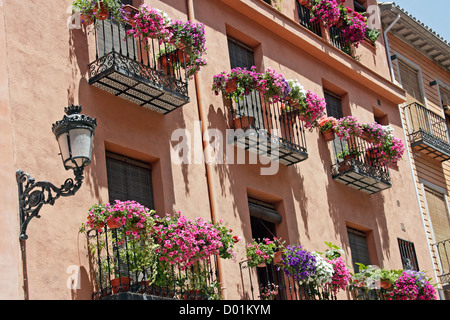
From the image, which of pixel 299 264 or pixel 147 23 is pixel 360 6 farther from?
pixel 147 23

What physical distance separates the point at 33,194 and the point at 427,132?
13028 millimetres

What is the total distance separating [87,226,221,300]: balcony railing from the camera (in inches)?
418

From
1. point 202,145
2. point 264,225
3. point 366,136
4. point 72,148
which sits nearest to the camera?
point 72,148

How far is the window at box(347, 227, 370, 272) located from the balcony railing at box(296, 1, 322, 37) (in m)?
4.52

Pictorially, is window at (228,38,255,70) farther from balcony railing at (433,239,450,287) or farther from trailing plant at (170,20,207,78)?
balcony railing at (433,239,450,287)

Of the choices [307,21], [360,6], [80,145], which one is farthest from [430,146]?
[80,145]

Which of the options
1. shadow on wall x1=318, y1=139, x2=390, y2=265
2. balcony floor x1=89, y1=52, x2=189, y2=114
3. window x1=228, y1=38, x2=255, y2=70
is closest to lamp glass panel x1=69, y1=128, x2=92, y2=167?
balcony floor x1=89, y1=52, x2=189, y2=114

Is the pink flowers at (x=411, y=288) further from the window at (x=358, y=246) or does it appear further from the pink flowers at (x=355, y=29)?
the pink flowers at (x=355, y=29)

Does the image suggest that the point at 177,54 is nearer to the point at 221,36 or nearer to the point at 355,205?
the point at 221,36

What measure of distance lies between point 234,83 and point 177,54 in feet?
4.48

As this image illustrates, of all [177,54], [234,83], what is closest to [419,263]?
[234,83]

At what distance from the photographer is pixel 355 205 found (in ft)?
55.2

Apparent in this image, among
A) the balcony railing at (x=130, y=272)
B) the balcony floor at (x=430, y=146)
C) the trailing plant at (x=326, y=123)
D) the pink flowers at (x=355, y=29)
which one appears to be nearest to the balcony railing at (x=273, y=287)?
the balcony railing at (x=130, y=272)

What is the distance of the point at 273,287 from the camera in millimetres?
13836
